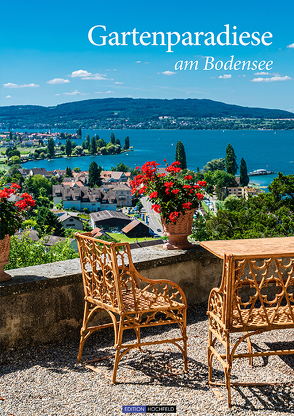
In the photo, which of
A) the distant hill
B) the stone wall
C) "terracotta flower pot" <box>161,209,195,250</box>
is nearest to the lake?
the distant hill

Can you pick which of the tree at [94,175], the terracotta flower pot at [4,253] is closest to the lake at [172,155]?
the tree at [94,175]

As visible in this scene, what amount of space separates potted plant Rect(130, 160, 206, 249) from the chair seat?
4.13 feet

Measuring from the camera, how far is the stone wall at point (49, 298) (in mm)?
2672

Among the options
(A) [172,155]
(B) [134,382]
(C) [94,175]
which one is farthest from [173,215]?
(A) [172,155]

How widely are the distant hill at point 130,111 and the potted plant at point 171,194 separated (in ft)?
224

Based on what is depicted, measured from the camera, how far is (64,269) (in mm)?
3010

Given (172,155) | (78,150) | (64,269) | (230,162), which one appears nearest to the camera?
(64,269)

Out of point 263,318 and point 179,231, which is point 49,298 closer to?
point 179,231

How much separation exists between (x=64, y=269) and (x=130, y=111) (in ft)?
257

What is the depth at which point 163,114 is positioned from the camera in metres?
74.2

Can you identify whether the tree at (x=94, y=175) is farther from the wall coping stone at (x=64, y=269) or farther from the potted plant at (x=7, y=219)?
the potted plant at (x=7, y=219)

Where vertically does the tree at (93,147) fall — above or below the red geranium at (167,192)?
below

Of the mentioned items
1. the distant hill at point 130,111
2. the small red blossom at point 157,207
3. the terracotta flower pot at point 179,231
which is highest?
the distant hill at point 130,111

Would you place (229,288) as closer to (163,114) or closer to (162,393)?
(162,393)
